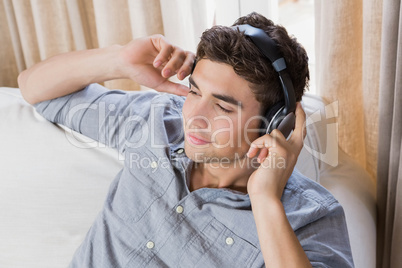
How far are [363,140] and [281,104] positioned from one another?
62 centimetres

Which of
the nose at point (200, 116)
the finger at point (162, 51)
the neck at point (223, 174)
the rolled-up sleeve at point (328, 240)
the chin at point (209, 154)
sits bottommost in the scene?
the rolled-up sleeve at point (328, 240)

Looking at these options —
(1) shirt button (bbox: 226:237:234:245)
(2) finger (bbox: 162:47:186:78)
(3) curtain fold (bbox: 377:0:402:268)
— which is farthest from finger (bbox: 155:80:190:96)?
(3) curtain fold (bbox: 377:0:402:268)

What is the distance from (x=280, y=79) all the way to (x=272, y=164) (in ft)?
0.67

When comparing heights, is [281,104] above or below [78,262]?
above

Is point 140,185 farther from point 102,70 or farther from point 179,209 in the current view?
point 102,70

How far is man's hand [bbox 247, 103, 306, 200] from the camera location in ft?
3.69

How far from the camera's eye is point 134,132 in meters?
1.42

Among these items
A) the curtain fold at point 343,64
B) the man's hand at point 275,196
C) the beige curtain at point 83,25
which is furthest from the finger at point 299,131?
the beige curtain at point 83,25

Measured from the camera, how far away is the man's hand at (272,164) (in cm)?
113

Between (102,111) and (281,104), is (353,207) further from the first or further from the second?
(102,111)

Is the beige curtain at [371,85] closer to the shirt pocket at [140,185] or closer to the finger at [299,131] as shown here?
the finger at [299,131]

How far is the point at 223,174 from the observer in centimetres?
133

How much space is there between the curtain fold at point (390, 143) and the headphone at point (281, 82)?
1.27 ft

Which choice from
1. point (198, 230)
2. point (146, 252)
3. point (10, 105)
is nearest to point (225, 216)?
point (198, 230)
